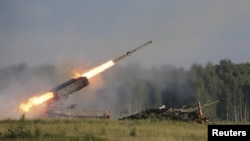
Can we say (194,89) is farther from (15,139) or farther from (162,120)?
(15,139)

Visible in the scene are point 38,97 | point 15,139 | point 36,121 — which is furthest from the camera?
point 38,97

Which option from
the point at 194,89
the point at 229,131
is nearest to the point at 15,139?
the point at 229,131

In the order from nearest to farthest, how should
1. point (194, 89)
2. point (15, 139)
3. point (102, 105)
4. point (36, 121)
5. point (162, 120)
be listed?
1. point (15, 139)
2. point (36, 121)
3. point (162, 120)
4. point (102, 105)
5. point (194, 89)

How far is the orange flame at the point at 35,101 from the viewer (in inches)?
2003

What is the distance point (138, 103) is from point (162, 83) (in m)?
5.88

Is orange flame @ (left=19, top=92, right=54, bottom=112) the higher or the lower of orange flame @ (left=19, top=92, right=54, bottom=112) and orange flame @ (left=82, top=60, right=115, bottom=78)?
the lower

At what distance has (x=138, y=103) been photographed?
319ft

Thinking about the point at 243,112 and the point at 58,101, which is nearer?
the point at 58,101

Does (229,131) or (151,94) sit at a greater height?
(151,94)

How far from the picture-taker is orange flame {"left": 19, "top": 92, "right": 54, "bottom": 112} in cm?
5088

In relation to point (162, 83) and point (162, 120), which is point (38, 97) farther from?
point (162, 83)

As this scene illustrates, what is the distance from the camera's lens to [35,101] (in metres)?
52.1

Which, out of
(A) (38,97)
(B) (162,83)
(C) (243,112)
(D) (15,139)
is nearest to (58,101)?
(A) (38,97)

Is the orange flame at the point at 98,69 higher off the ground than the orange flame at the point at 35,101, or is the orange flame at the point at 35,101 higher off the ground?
the orange flame at the point at 98,69
